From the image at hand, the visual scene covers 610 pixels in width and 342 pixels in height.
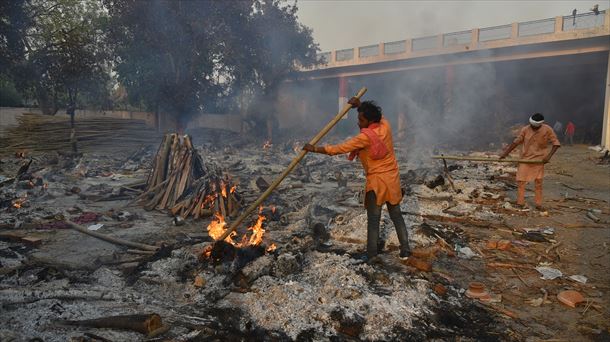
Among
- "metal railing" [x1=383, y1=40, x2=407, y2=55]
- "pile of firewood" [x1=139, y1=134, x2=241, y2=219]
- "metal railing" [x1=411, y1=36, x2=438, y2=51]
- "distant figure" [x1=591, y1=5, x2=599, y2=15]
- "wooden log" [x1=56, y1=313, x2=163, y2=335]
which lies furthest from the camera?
"metal railing" [x1=383, y1=40, x2=407, y2=55]

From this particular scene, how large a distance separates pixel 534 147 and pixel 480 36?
16.7 meters

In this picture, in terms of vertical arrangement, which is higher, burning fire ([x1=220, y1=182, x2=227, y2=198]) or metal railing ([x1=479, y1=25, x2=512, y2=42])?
metal railing ([x1=479, y1=25, x2=512, y2=42])

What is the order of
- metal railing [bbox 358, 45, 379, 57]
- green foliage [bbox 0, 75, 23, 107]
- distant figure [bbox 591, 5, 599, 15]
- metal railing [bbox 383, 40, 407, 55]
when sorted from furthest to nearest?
metal railing [bbox 358, 45, 379, 57] → metal railing [bbox 383, 40, 407, 55] → green foliage [bbox 0, 75, 23, 107] → distant figure [bbox 591, 5, 599, 15]

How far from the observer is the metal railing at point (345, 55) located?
1062 inches

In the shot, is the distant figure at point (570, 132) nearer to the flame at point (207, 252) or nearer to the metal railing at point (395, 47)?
the metal railing at point (395, 47)

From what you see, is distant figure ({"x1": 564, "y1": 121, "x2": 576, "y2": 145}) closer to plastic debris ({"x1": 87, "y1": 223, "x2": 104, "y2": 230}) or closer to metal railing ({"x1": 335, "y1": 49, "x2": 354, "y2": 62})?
metal railing ({"x1": 335, "y1": 49, "x2": 354, "y2": 62})

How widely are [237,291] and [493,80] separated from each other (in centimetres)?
2362

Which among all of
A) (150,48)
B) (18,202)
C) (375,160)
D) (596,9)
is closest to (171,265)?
(375,160)

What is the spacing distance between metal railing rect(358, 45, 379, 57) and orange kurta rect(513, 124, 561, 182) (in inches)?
786

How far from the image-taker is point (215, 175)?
7.26 meters

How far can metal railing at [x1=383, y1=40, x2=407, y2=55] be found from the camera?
23.7m

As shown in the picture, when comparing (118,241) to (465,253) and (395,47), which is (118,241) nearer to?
(465,253)

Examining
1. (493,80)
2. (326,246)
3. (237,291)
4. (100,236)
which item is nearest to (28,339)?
(237,291)

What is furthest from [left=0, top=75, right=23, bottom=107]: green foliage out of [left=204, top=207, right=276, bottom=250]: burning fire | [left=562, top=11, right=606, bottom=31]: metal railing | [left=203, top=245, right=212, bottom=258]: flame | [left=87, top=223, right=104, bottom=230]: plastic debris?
[left=562, top=11, right=606, bottom=31]: metal railing
